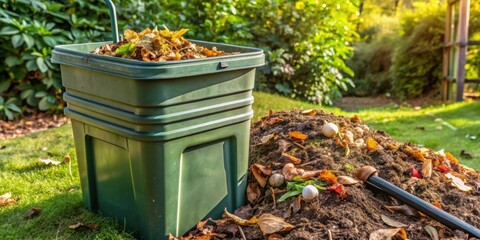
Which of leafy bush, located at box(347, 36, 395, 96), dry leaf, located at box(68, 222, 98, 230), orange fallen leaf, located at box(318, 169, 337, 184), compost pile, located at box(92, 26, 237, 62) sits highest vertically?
compost pile, located at box(92, 26, 237, 62)

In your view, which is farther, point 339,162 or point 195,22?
point 195,22

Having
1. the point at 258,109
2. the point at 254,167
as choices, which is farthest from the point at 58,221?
the point at 258,109

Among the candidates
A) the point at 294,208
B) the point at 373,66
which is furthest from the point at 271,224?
the point at 373,66

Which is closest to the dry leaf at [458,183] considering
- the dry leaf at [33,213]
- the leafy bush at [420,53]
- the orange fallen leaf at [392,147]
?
the orange fallen leaf at [392,147]

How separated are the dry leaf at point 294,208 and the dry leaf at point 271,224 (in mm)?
64

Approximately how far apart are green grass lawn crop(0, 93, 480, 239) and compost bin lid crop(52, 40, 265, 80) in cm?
76

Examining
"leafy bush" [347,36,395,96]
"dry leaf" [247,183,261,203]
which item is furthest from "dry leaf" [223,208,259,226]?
"leafy bush" [347,36,395,96]

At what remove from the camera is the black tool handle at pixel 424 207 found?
215 centimetres

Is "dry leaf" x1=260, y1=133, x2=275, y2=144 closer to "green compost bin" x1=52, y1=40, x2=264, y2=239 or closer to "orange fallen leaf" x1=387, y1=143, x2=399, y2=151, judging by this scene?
"green compost bin" x1=52, y1=40, x2=264, y2=239

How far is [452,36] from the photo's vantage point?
867 cm

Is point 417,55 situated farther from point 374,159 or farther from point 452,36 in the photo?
point 374,159

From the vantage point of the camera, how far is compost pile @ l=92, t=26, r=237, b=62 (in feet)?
7.10

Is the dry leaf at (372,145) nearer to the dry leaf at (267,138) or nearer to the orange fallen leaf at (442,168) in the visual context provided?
the orange fallen leaf at (442,168)

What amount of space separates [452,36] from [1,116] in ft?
23.7
